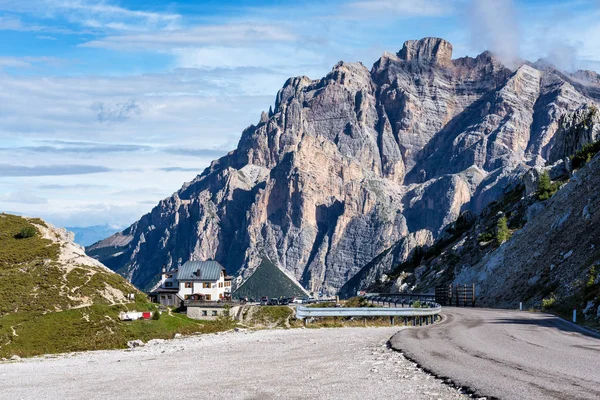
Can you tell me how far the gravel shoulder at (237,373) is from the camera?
2094cm

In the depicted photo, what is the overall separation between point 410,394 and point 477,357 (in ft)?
26.9

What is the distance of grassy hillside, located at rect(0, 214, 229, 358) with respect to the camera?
178ft

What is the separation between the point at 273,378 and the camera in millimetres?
23828

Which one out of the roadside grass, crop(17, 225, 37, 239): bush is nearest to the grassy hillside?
the roadside grass

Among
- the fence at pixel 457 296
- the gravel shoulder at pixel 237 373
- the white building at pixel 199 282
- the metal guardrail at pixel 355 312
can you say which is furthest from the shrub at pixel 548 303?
Result: the white building at pixel 199 282

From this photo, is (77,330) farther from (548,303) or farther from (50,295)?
(548,303)

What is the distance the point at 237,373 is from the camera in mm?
25875

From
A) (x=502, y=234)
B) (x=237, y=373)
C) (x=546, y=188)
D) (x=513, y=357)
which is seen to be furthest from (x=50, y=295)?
(x=546, y=188)

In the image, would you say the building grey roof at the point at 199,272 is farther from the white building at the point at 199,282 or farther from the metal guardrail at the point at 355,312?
the metal guardrail at the point at 355,312

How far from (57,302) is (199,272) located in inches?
2792

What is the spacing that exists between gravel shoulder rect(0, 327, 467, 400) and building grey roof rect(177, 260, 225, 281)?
98.1 m

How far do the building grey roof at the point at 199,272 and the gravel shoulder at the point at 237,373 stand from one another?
9811 cm

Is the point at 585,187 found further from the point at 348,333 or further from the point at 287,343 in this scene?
the point at 287,343

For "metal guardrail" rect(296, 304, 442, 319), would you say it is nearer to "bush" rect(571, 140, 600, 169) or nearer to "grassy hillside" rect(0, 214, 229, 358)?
"grassy hillside" rect(0, 214, 229, 358)
